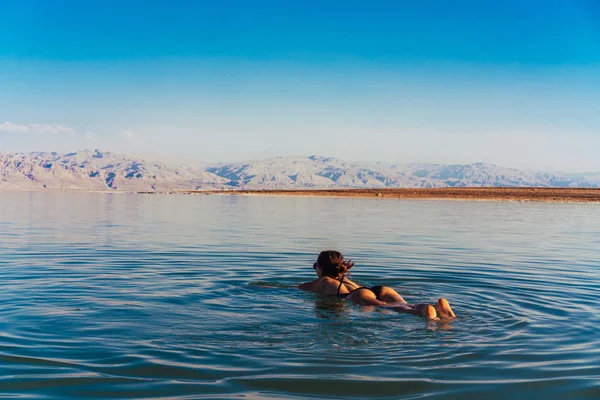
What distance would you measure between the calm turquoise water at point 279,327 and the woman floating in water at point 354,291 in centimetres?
28

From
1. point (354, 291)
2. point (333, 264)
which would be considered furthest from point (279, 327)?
point (333, 264)

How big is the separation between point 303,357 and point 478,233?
74.5 feet

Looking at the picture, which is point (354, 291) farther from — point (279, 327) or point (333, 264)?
point (279, 327)

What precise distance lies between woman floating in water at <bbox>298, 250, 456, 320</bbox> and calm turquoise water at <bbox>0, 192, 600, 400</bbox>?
0.28m

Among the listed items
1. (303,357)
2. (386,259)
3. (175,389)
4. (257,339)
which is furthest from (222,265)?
(175,389)

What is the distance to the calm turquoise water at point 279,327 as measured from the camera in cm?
676

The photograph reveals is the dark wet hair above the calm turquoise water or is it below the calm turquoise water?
above

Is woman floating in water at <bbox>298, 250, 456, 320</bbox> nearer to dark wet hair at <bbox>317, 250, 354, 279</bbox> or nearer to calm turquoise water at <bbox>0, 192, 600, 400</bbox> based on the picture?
dark wet hair at <bbox>317, 250, 354, 279</bbox>

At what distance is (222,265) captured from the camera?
669 inches

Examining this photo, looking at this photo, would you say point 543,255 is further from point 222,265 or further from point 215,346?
point 215,346

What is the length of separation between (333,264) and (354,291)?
2.72 feet

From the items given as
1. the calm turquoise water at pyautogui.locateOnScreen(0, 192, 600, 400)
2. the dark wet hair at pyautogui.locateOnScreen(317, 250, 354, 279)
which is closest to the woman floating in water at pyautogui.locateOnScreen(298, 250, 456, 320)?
the dark wet hair at pyautogui.locateOnScreen(317, 250, 354, 279)

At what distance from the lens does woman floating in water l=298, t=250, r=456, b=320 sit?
10055mm

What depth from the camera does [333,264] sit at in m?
12.0
